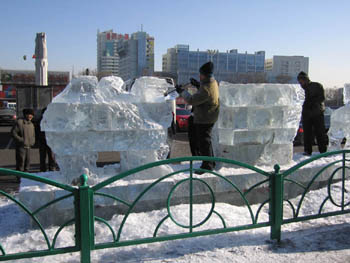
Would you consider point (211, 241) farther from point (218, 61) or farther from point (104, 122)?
point (218, 61)

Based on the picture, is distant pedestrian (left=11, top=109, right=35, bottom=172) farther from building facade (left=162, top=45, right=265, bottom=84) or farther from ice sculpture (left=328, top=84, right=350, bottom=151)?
building facade (left=162, top=45, right=265, bottom=84)

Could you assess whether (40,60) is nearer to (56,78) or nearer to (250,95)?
(250,95)

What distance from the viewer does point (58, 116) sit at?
3783 millimetres

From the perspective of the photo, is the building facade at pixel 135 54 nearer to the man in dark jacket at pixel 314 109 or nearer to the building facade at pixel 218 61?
the building facade at pixel 218 61

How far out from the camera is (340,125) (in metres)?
5.81

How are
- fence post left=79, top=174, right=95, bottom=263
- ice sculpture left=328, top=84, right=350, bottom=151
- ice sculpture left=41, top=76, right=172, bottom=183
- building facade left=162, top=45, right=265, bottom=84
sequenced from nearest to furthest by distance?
fence post left=79, top=174, right=95, bottom=263
ice sculpture left=41, top=76, right=172, bottom=183
ice sculpture left=328, top=84, right=350, bottom=151
building facade left=162, top=45, right=265, bottom=84

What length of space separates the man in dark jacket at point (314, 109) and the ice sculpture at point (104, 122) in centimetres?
288

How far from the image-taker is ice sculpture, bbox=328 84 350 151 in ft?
18.8

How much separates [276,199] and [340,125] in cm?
334

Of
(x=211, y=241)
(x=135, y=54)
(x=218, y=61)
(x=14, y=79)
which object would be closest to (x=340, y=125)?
(x=211, y=241)

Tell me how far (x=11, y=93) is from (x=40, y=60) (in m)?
28.1

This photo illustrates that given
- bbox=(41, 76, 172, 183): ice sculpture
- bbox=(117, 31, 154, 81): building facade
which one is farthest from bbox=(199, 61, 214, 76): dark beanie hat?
bbox=(117, 31, 154, 81): building facade

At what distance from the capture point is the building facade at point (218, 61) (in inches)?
2601

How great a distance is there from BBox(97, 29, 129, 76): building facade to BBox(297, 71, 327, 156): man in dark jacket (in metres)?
85.4
